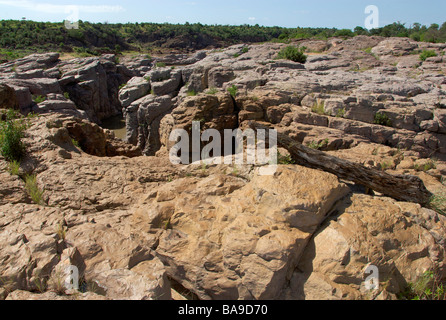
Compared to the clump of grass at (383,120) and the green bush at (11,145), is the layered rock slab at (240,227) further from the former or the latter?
the clump of grass at (383,120)

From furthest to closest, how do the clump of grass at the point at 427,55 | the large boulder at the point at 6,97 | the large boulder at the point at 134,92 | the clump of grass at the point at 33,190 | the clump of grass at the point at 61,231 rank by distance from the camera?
the large boulder at the point at 134,92 < the clump of grass at the point at 427,55 < the large boulder at the point at 6,97 < the clump of grass at the point at 33,190 < the clump of grass at the point at 61,231

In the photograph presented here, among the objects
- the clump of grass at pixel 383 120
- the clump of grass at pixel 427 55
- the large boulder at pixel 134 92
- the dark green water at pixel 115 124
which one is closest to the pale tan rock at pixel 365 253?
the clump of grass at pixel 383 120

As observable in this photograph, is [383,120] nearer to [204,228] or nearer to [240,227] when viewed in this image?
[240,227]

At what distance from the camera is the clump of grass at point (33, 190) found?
376cm

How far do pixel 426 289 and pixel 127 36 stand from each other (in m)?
66.9

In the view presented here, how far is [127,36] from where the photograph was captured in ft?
194

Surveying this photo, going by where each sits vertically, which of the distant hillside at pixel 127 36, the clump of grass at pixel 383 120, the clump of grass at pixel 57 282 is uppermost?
the distant hillside at pixel 127 36

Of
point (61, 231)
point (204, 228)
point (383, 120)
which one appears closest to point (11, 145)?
point (61, 231)

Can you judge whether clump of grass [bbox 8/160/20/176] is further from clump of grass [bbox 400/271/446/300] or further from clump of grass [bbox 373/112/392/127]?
clump of grass [bbox 373/112/392/127]

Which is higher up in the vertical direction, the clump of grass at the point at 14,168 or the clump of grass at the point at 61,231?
the clump of grass at the point at 14,168

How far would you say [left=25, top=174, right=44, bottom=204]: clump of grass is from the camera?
3757 millimetres

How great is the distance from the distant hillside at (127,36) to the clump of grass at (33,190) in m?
25.8

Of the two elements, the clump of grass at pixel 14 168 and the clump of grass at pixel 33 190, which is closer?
the clump of grass at pixel 33 190
